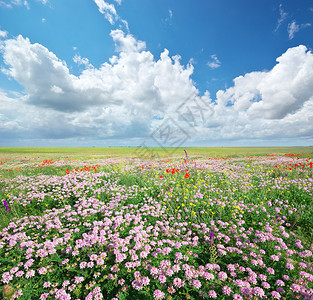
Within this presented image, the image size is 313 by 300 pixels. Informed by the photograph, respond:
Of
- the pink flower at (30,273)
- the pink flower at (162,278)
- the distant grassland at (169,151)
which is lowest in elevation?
the distant grassland at (169,151)

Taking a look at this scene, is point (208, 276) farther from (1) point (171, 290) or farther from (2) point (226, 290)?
(1) point (171, 290)

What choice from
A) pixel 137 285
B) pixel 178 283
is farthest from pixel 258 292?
pixel 137 285

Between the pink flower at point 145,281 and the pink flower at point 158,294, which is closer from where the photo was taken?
the pink flower at point 158,294

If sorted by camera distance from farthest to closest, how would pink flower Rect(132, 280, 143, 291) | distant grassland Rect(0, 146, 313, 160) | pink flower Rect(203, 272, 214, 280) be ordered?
1. distant grassland Rect(0, 146, 313, 160)
2. pink flower Rect(203, 272, 214, 280)
3. pink flower Rect(132, 280, 143, 291)

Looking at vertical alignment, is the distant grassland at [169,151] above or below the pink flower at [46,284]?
below

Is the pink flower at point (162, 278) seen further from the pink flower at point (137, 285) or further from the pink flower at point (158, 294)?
the pink flower at point (137, 285)


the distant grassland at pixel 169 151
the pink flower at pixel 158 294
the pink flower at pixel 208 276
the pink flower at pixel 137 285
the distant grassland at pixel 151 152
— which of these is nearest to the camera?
the pink flower at pixel 158 294

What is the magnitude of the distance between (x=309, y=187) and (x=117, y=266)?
776cm

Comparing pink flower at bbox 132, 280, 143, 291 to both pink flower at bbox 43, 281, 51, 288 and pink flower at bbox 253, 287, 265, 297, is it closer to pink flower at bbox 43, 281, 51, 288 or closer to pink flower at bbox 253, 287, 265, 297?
pink flower at bbox 43, 281, 51, 288

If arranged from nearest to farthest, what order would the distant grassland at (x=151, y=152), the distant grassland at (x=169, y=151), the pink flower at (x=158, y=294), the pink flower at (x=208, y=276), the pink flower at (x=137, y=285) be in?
the pink flower at (x=158, y=294) → the pink flower at (x=137, y=285) → the pink flower at (x=208, y=276) → the distant grassland at (x=151, y=152) → the distant grassland at (x=169, y=151)

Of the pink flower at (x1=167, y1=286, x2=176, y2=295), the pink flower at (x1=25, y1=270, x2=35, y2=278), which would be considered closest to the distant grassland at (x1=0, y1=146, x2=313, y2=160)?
the pink flower at (x1=25, y1=270, x2=35, y2=278)

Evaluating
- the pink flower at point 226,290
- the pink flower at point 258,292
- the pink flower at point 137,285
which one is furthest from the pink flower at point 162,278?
the pink flower at point 258,292

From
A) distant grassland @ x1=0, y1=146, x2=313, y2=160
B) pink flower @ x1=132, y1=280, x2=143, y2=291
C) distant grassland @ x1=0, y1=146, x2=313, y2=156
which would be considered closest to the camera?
pink flower @ x1=132, y1=280, x2=143, y2=291

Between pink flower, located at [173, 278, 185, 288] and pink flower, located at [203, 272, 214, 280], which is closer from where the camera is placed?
pink flower, located at [173, 278, 185, 288]
